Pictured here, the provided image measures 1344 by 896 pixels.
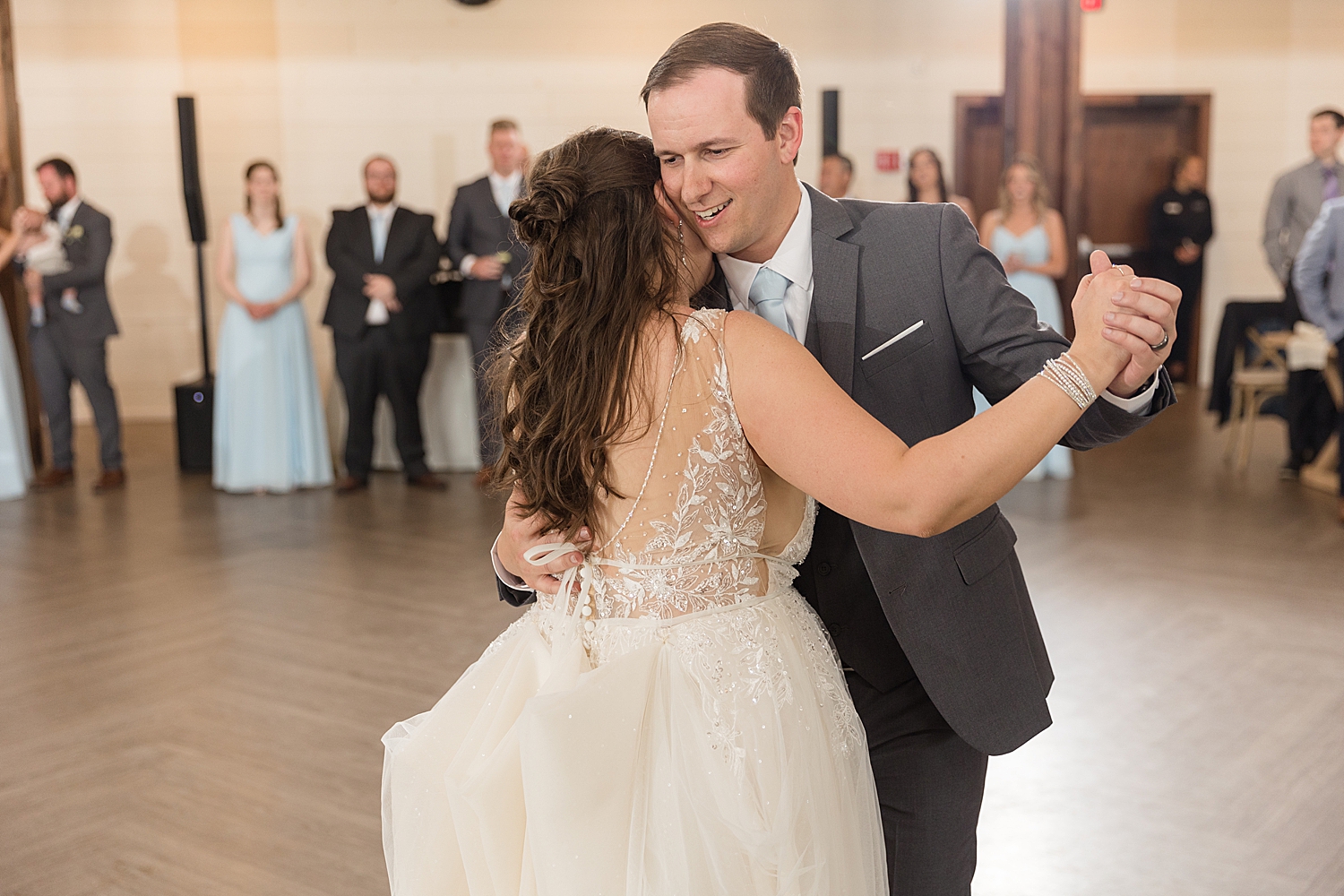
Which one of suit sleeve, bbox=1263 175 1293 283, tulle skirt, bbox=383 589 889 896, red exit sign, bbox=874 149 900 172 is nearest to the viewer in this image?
tulle skirt, bbox=383 589 889 896

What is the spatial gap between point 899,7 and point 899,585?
9.32 meters

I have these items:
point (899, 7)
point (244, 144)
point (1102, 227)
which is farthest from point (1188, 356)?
point (244, 144)

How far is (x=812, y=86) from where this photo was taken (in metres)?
10.2

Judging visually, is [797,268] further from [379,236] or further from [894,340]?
[379,236]

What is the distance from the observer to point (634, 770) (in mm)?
1479

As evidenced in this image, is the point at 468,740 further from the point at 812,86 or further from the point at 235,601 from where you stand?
the point at 812,86

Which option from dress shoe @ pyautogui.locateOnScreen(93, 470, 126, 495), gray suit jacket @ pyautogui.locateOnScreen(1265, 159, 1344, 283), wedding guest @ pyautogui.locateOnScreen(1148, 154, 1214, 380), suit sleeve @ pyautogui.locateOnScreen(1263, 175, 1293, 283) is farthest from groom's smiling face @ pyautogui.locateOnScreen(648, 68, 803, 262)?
wedding guest @ pyautogui.locateOnScreen(1148, 154, 1214, 380)

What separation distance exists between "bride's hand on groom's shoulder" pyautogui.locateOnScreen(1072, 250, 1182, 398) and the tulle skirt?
567mm

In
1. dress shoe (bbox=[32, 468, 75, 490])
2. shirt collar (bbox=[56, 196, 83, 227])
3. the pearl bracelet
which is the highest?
shirt collar (bbox=[56, 196, 83, 227])

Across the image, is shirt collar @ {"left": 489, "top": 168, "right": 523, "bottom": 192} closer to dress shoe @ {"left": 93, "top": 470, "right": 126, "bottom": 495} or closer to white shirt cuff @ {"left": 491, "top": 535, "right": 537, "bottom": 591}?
dress shoe @ {"left": 93, "top": 470, "right": 126, "bottom": 495}

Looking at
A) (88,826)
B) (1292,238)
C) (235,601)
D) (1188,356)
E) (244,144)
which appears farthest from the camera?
(1188,356)

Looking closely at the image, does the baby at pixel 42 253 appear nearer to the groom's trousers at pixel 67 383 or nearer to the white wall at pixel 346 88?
the groom's trousers at pixel 67 383

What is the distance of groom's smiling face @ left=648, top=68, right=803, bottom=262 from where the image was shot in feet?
5.44

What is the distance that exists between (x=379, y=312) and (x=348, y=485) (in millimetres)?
1079
